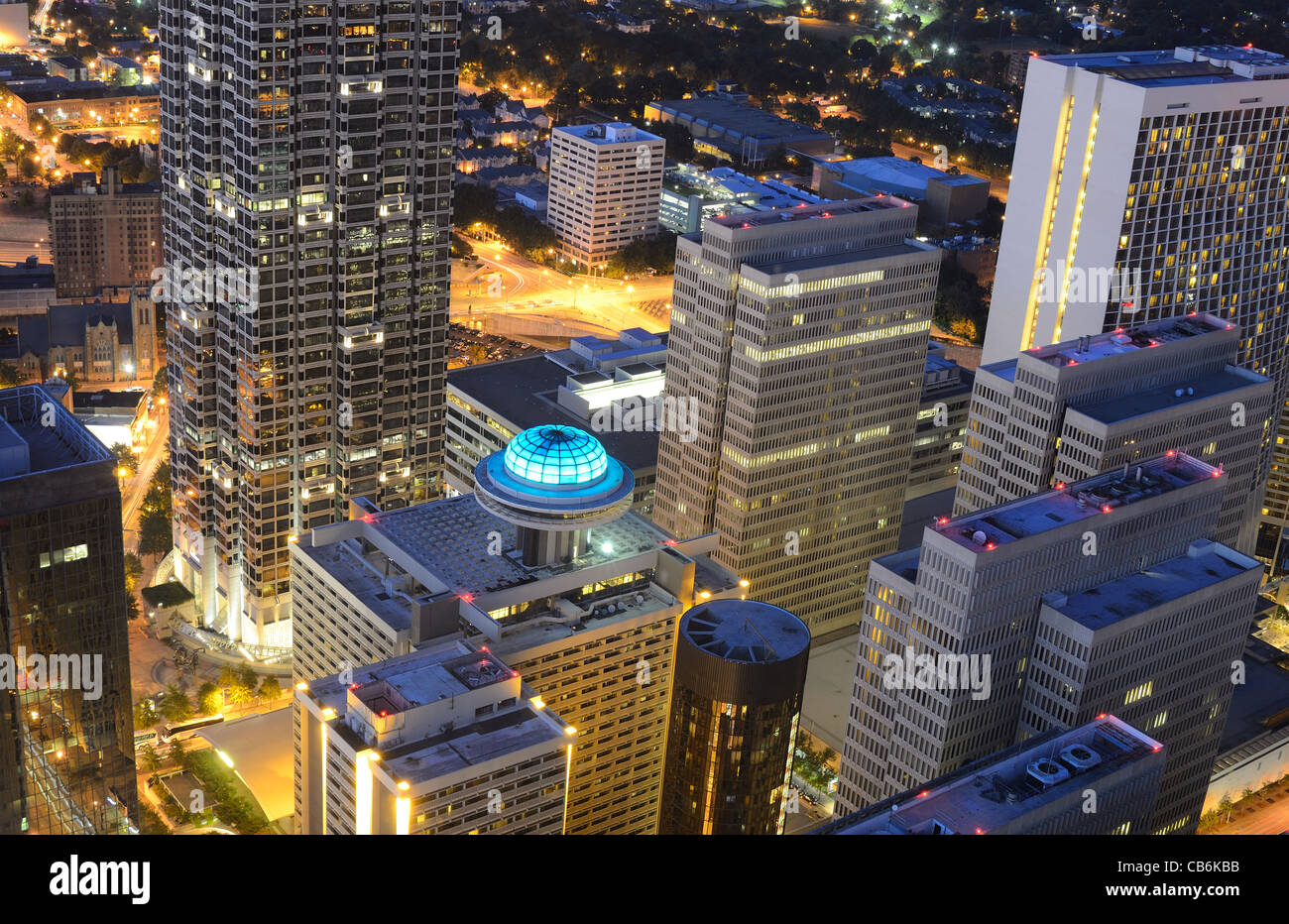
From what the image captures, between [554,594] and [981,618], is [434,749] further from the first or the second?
[981,618]

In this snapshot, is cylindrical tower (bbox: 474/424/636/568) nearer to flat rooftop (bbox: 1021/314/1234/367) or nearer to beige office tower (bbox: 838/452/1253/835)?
beige office tower (bbox: 838/452/1253/835)

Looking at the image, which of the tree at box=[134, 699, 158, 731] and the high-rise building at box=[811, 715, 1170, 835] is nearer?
the high-rise building at box=[811, 715, 1170, 835]

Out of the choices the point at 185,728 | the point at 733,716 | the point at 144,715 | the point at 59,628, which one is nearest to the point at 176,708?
the point at 185,728

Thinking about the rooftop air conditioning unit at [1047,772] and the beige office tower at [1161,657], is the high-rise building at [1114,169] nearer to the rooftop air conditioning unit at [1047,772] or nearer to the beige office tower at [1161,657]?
the beige office tower at [1161,657]

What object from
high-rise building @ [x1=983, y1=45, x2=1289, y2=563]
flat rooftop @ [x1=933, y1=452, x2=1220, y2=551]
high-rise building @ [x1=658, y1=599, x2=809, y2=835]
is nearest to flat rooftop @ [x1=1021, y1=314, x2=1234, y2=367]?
flat rooftop @ [x1=933, y1=452, x2=1220, y2=551]

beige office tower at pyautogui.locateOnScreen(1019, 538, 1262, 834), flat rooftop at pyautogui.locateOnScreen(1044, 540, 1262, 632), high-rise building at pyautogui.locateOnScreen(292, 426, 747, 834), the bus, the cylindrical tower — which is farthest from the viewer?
the bus

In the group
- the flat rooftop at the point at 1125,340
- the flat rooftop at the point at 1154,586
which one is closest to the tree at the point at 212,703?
the flat rooftop at the point at 1154,586
